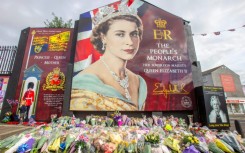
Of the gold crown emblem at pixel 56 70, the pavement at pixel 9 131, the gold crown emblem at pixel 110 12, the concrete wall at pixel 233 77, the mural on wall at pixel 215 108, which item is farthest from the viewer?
the concrete wall at pixel 233 77

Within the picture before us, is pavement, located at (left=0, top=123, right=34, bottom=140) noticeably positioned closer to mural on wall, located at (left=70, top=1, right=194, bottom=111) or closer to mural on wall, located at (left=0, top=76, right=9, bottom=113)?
mural on wall, located at (left=70, top=1, right=194, bottom=111)

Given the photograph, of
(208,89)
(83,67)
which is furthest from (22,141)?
(208,89)

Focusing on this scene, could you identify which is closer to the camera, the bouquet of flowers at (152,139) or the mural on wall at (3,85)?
the bouquet of flowers at (152,139)

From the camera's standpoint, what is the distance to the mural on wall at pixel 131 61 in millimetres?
8031

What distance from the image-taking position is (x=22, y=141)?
13.1 feet

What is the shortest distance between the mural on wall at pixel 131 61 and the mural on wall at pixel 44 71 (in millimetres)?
2208

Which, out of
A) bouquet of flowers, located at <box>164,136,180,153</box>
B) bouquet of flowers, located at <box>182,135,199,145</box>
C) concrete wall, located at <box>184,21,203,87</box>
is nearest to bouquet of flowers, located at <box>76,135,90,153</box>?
bouquet of flowers, located at <box>164,136,180,153</box>

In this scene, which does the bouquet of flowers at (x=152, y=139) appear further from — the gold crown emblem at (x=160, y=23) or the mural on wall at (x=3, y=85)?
the mural on wall at (x=3, y=85)

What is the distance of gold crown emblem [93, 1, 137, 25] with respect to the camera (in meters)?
9.41

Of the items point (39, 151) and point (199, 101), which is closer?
point (39, 151)

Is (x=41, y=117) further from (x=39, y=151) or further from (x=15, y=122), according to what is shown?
(x=39, y=151)

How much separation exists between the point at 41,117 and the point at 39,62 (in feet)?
11.6

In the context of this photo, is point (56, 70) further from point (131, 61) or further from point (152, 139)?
point (152, 139)

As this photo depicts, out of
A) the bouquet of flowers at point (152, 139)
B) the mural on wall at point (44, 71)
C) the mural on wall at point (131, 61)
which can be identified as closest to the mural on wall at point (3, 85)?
the mural on wall at point (44, 71)
